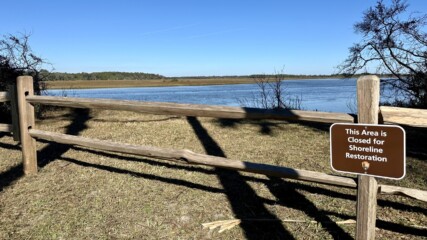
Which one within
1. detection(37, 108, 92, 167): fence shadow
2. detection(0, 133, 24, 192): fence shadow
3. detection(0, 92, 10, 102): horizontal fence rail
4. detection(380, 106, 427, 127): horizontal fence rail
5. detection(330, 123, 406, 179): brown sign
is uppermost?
detection(0, 92, 10, 102): horizontal fence rail

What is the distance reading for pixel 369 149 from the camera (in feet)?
8.25

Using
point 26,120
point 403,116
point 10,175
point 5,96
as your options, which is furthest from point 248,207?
point 5,96

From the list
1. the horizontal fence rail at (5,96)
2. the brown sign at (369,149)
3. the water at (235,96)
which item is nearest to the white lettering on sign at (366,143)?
the brown sign at (369,149)

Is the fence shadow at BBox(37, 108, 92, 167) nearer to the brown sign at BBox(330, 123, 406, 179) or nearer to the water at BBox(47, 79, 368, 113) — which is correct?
the water at BBox(47, 79, 368, 113)

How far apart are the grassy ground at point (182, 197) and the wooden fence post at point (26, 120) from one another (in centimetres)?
22

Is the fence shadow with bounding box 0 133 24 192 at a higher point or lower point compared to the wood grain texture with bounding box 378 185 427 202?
lower

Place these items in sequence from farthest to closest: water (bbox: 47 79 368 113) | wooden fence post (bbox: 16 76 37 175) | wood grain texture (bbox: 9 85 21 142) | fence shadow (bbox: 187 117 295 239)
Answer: water (bbox: 47 79 368 113), wood grain texture (bbox: 9 85 21 142), wooden fence post (bbox: 16 76 37 175), fence shadow (bbox: 187 117 295 239)

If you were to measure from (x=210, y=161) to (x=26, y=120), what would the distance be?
9.25ft

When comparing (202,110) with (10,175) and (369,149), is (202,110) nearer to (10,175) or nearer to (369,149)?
(369,149)

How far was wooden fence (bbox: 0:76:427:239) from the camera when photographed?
2820 mm

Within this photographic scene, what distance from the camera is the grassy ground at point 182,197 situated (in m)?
3.81

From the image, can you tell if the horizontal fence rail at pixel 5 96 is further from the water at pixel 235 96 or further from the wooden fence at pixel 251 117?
the water at pixel 235 96

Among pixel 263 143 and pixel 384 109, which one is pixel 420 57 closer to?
pixel 263 143

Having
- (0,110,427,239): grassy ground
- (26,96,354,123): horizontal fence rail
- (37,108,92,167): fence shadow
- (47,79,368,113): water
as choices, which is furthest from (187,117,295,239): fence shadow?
(47,79,368,113): water
